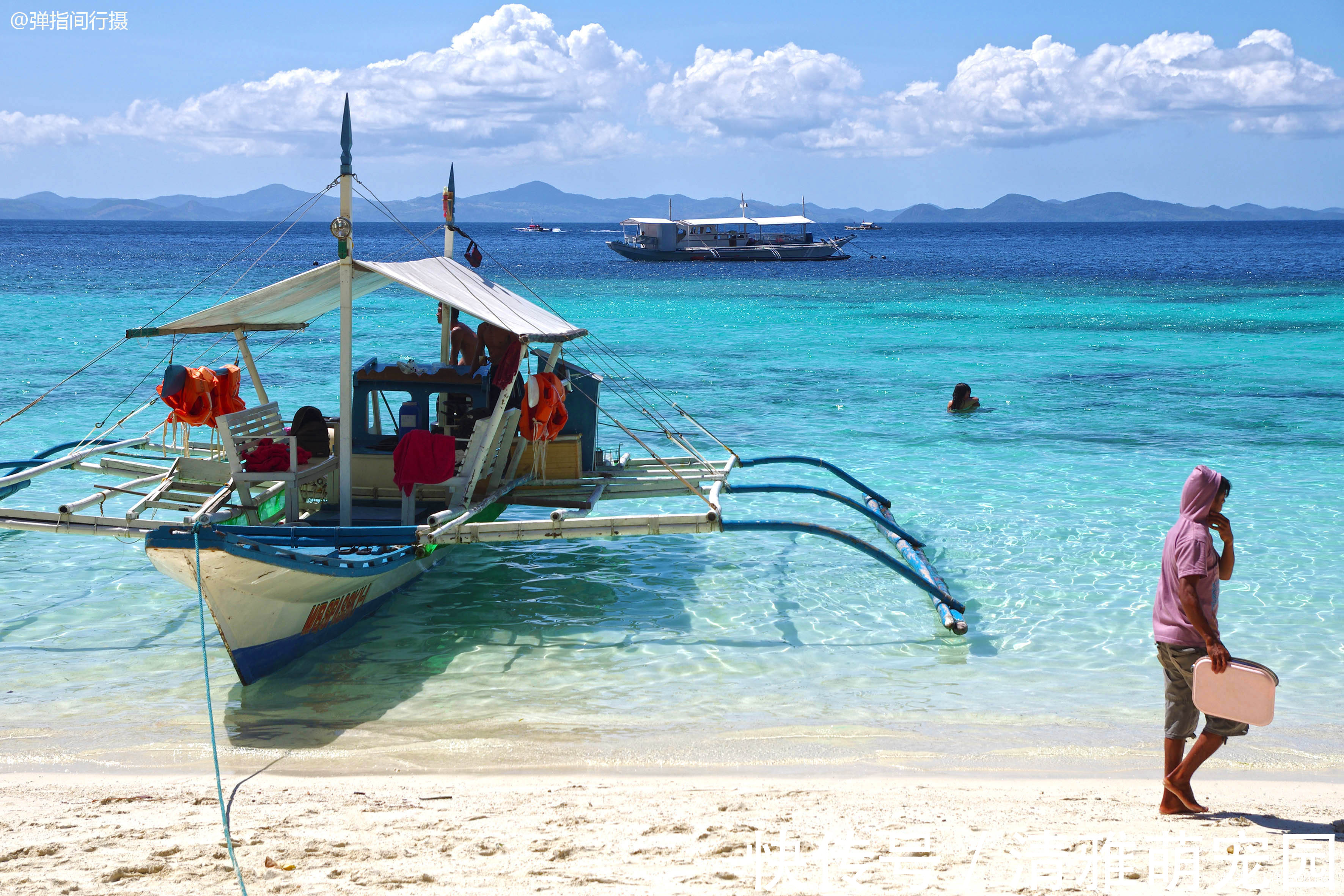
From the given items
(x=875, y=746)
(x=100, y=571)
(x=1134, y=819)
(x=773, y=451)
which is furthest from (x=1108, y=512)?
(x=100, y=571)

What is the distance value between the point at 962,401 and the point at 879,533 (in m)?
9.40

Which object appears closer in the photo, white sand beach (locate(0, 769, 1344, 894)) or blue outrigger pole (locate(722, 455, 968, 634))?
white sand beach (locate(0, 769, 1344, 894))

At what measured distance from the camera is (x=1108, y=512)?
43.4ft

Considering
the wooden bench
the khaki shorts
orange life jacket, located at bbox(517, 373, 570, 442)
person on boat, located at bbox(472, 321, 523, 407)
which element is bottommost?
the khaki shorts

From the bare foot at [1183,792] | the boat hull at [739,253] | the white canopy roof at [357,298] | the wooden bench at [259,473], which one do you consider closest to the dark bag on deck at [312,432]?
the wooden bench at [259,473]

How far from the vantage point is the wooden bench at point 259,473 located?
8422 millimetres

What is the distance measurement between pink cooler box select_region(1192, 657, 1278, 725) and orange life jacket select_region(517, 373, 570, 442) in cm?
574

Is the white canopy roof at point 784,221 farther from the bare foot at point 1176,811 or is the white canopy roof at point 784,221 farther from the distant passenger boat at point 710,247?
the bare foot at point 1176,811

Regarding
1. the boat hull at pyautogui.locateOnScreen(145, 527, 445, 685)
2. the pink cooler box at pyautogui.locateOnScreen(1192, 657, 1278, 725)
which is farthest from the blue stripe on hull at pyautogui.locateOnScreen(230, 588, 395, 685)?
the pink cooler box at pyautogui.locateOnScreen(1192, 657, 1278, 725)

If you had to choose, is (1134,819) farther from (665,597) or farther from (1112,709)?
(665,597)

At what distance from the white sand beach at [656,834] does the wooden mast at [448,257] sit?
5.27 m

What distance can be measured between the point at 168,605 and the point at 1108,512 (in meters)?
10.5

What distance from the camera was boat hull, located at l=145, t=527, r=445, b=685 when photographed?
675 cm

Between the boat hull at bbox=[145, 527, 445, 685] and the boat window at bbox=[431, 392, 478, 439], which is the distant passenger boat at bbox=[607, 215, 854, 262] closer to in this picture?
the boat window at bbox=[431, 392, 478, 439]
